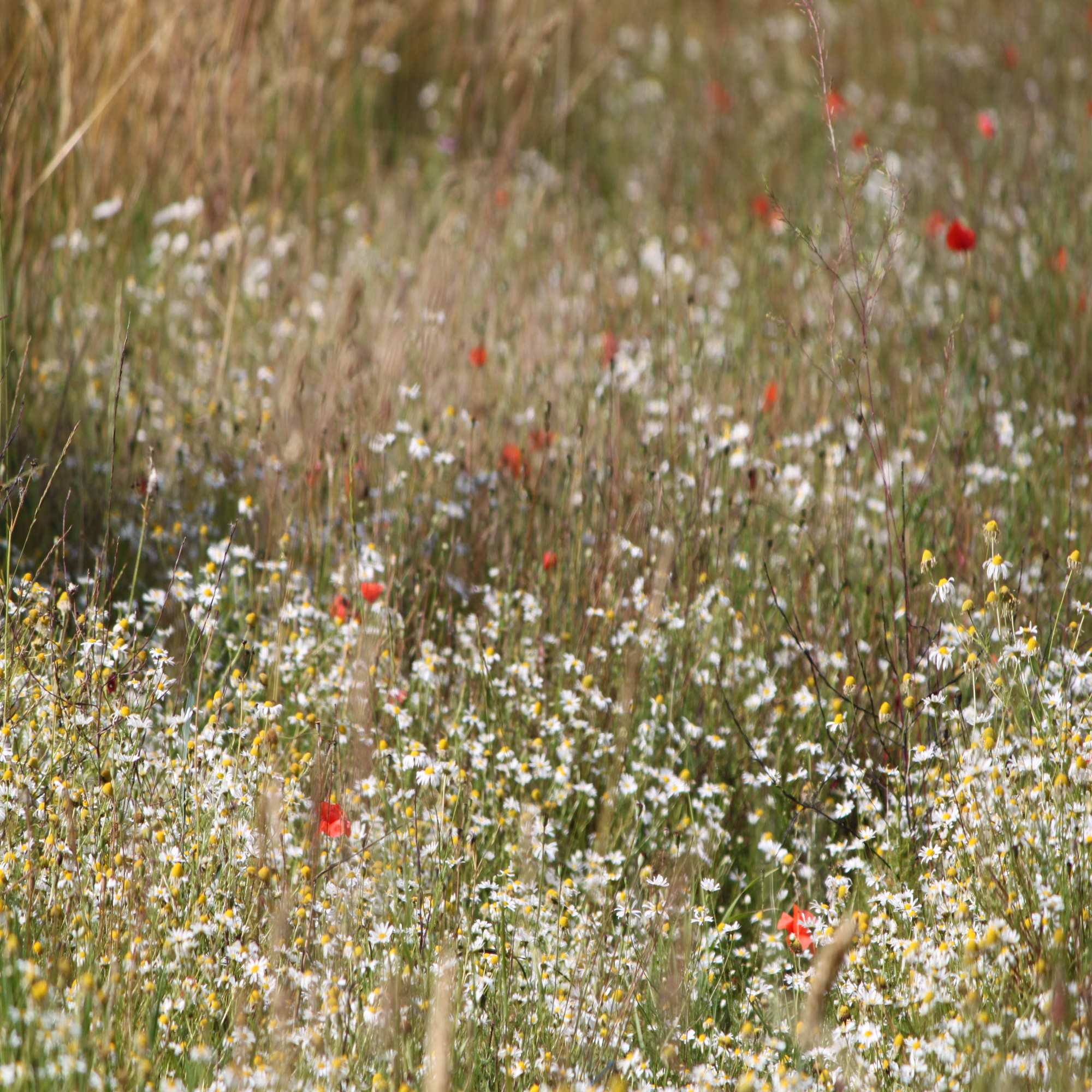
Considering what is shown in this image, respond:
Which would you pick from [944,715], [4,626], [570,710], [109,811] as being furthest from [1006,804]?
[4,626]

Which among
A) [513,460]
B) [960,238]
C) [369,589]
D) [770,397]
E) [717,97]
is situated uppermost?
[717,97]

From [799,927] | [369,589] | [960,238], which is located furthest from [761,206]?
[799,927]

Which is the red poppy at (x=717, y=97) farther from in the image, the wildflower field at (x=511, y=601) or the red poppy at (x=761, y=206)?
the wildflower field at (x=511, y=601)

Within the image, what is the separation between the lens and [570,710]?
278cm

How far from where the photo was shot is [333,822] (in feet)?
7.59

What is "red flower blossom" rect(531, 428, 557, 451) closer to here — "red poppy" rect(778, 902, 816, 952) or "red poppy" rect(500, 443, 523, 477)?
"red poppy" rect(500, 443, 523, 477)

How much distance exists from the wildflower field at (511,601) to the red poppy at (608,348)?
0.17 feet

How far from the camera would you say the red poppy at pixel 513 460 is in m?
3.46

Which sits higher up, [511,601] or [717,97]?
[717,97]

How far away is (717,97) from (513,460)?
413cm

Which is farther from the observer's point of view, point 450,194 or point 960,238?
point 450,194

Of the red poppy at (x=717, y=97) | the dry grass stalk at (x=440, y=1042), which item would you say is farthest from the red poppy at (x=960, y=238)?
the red poppy at (x=717, y=97)

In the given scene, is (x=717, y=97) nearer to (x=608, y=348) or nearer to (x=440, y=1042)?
(x=608, y=348)

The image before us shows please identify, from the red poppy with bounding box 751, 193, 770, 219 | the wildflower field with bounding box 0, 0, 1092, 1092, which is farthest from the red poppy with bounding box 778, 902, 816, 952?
the red poppy with bounding box 751, 193, 770, 219
